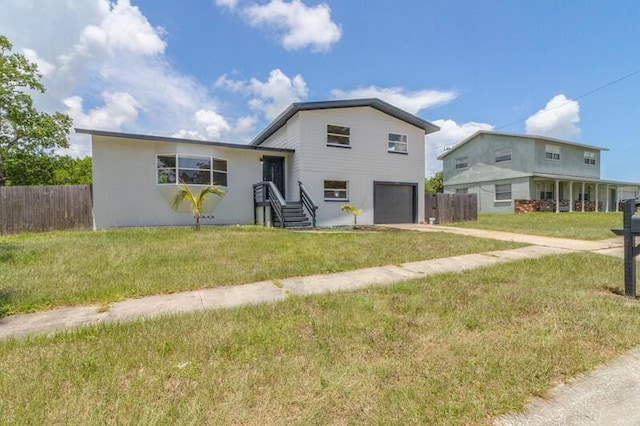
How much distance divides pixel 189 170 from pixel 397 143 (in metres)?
10.7

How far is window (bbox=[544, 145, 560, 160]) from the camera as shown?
24406 mm

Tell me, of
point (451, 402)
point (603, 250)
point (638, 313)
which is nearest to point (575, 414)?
point (451, 402)

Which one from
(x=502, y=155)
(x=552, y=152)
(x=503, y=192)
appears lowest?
(x=503, y=192)

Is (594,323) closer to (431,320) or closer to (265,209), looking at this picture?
(431,320)

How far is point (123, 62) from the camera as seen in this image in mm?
12242

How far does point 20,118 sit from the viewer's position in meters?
21.5

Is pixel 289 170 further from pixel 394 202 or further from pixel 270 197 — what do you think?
pixel 394 202

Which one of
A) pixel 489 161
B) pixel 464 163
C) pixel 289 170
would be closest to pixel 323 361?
pixel 289 170

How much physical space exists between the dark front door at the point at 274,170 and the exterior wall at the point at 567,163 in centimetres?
1981

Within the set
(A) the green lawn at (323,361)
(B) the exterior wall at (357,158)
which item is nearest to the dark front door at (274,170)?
(B) the exterior wall at (357,158)

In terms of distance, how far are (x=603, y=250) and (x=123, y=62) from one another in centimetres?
1722

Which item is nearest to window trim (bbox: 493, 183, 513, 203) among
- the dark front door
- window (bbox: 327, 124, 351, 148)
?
window (bbox: 327, 124, 351, 148)

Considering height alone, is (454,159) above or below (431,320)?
above

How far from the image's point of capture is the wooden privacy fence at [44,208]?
1121 cm
